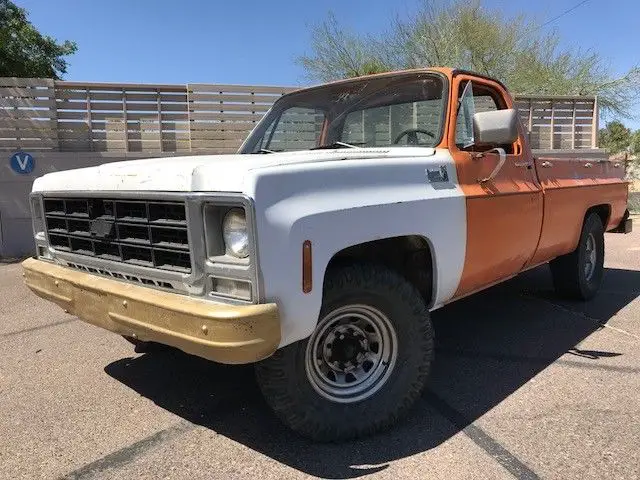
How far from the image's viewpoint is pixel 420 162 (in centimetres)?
307

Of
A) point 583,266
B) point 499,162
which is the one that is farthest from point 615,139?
point 499,162

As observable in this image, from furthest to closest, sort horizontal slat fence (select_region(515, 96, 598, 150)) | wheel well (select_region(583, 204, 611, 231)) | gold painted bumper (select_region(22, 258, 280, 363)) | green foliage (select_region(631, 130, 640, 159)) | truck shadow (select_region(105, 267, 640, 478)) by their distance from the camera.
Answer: green foliage (select_region(631, 130, 640, 159)) < horizontal slat fence (select_region(515, 96, 598, 150)) < wheel well (select_region(583, 204, 611, 231)) < truck shadow (select_region(105, 267, 640, 478)) < gold painted bumper (select_region(22, 258, 280, 363))

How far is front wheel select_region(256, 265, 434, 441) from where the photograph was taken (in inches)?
101

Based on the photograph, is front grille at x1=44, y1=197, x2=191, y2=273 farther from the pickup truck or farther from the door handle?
the door handle

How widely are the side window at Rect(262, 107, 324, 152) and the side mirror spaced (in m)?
1.18

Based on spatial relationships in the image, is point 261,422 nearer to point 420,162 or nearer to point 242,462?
point 242,462

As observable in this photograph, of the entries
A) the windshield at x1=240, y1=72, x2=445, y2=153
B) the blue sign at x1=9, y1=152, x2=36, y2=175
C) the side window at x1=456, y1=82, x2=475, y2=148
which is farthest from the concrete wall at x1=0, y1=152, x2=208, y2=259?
the side window at x1=456, y1=82, x2=475, y2=148

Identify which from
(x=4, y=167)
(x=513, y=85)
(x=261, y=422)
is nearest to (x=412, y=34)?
(x=513, y=85)

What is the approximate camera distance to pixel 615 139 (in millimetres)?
27109

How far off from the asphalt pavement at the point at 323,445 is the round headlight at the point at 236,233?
101cm

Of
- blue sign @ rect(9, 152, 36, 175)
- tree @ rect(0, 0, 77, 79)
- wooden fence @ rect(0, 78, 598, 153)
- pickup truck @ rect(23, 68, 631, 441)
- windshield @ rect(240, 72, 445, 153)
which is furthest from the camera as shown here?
tree @ rect(0, 0, 77, 79)

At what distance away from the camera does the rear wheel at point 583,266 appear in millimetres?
5219

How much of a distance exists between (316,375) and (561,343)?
240 centimetres

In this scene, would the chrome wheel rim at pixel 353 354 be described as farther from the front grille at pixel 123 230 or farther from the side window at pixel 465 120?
the side window at pixel 465 120
